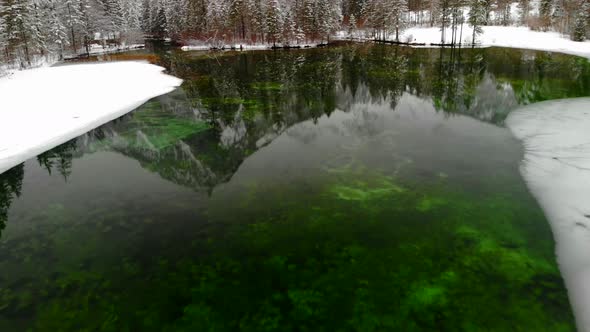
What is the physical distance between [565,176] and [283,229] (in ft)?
36.6

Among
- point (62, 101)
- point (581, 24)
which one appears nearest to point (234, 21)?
point (62, 101)

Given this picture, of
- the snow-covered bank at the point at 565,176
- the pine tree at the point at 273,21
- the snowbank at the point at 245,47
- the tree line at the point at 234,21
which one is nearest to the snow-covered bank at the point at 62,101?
the tree line at the point at 234,21

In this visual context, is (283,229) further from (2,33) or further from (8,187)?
(2,33)

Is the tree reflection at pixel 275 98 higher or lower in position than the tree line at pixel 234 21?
lower

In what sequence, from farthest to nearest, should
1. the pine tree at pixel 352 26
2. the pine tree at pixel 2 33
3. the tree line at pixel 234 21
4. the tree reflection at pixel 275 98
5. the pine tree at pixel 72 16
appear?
A: the pine tree at pixel 352 26 → the pine tree at pixel 72 16 → the tree line at pixel 234 21 → the pine tree at pixel 2 33 → the tree reflection at pixel 275 98

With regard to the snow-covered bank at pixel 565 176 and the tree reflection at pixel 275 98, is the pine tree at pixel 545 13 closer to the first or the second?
the tree reflection at pixel 275 98

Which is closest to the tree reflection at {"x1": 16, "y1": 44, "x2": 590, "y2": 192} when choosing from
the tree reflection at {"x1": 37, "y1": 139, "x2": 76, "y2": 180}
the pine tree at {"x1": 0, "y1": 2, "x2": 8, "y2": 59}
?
the tree reflection at {"x1": 37, "y1": 139, "x2": 76, "y2": 180}

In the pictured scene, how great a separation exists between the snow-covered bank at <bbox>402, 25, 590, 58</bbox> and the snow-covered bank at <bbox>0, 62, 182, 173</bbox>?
57067mm

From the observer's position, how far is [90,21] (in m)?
84.1

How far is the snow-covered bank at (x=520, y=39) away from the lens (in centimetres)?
5733

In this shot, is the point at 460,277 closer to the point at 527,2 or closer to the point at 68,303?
the point at 68,303

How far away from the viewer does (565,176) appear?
14062 mm

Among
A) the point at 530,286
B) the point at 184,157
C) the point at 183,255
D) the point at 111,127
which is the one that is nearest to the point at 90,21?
the point at 111,127

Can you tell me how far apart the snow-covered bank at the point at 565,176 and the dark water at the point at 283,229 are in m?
0.40
